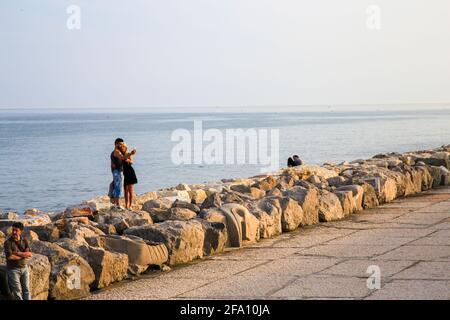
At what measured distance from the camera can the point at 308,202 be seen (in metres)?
13.2

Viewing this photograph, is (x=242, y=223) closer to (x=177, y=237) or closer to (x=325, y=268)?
(x=177, y=237)

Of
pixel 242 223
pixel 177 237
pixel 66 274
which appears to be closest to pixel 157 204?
pixel 242 223

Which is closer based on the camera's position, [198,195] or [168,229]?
[168,229]

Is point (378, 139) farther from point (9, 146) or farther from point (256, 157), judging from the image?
point (9, 146)

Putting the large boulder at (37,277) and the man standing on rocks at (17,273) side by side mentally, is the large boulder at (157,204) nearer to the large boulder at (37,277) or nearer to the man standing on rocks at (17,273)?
the large boulder at (37,277)

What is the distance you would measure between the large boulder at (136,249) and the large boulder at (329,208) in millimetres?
4038

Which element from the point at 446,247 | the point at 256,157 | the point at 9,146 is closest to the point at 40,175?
the point at 256,157

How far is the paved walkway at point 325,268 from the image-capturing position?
28.3ft

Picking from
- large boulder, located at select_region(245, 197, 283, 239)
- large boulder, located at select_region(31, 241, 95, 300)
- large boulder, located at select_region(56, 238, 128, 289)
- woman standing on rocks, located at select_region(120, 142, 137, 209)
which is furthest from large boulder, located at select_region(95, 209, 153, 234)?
woman standing on rocks, located at select_region(120, 142, 137, 209)

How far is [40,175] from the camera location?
168ft

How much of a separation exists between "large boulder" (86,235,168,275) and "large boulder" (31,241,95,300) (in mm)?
832

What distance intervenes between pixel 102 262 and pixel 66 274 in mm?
519

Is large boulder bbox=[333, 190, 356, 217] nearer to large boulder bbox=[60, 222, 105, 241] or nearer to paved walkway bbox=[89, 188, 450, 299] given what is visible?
paved walkway bbox=[89, 188, 450, 299]

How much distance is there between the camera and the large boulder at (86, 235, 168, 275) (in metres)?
9.72
